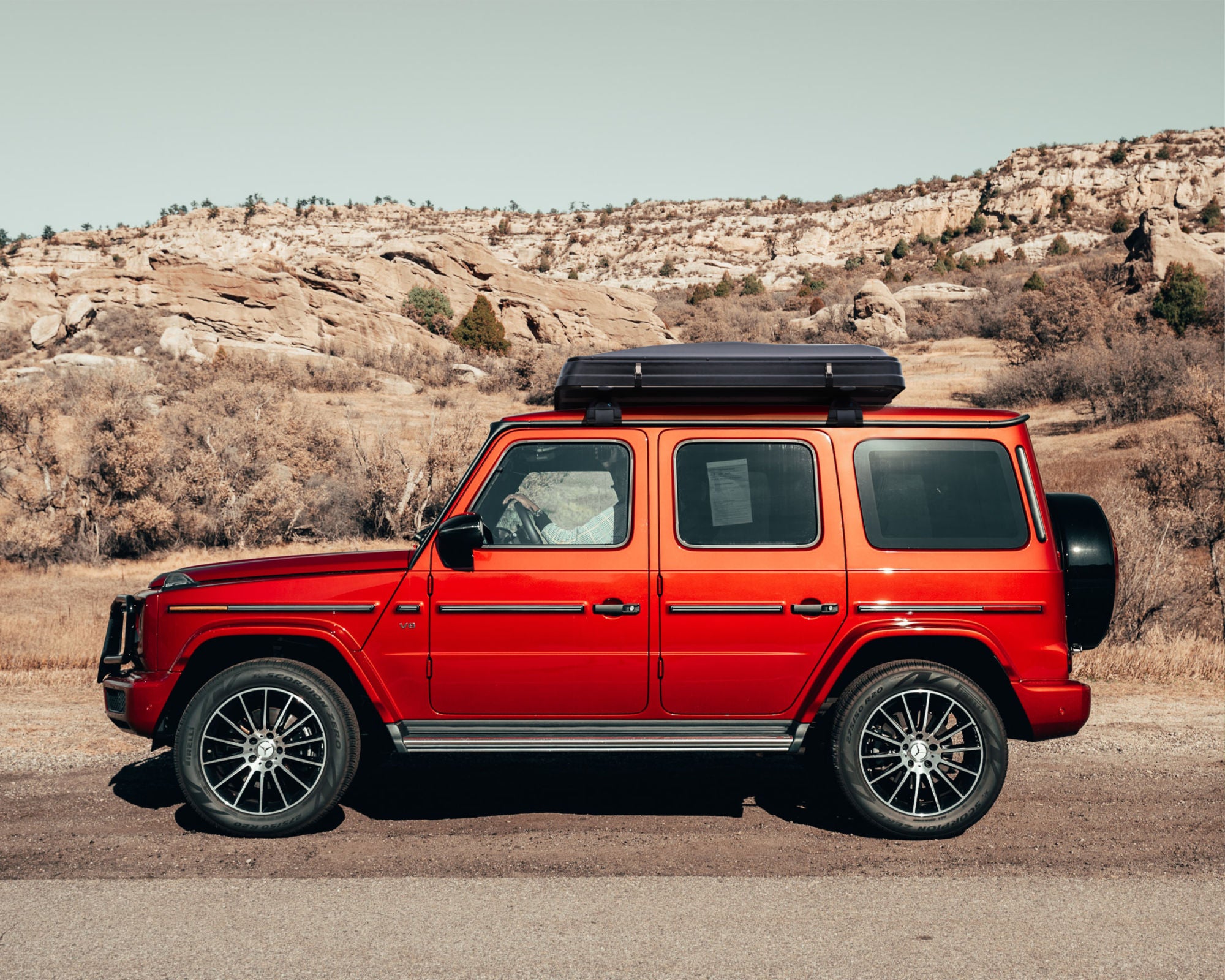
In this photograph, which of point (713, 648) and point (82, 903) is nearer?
point (82, 903)

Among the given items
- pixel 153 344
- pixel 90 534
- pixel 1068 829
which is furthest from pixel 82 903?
pixel 153 344

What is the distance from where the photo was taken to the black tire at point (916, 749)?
16.7 feet

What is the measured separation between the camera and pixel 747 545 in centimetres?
524

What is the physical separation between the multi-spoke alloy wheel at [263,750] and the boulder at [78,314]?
164 feet

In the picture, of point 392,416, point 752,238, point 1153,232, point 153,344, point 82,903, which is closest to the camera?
point 82,903

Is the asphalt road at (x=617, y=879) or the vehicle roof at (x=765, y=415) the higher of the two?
the vehicle roof at (x=765, y=415)

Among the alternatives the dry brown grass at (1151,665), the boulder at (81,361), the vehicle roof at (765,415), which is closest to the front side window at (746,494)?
the vehicle roof at (765,415)

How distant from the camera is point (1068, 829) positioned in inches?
203

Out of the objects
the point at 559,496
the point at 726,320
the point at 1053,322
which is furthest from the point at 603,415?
the point at 726,320

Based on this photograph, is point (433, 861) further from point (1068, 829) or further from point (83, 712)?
point (83, 712)

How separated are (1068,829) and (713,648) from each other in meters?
2.01

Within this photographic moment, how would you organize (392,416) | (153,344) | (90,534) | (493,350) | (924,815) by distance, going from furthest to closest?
(493,350) < (153,344) < (392,416) < (90,534) < (924,815)

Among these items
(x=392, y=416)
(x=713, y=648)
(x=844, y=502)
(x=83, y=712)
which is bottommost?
(x=83, y=712)

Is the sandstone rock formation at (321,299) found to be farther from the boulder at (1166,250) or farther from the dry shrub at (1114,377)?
the boulder at (1166,250)
